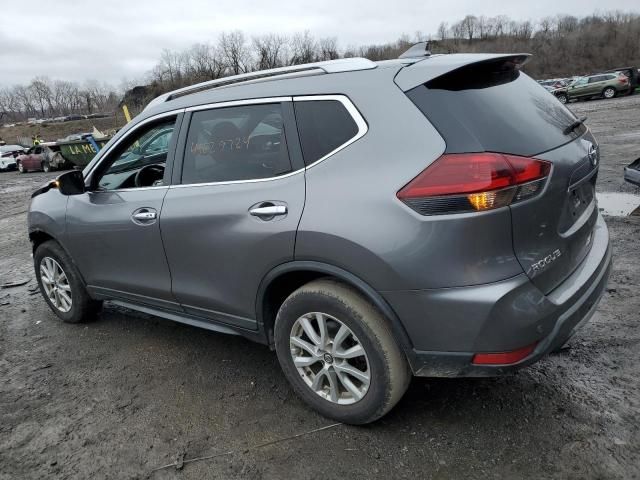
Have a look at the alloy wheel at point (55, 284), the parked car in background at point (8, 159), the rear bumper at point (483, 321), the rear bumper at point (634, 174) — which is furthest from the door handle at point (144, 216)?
the parked car in background at point (8, 159)

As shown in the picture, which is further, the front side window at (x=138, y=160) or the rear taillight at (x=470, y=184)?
the front side window at (x=138, y=160)

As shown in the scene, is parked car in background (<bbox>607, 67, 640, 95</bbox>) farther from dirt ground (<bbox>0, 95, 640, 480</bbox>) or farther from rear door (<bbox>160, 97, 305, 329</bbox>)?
rear door (<bbox>160, 97, 305, 329</bbox>)

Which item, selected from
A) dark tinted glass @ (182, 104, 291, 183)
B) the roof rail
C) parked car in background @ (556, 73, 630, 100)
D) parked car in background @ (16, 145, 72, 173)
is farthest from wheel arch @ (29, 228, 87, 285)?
parked car in background @ (556, 73, 630, 100)

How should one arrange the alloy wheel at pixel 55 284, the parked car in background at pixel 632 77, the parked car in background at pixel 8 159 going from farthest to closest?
the parked car in background at pixel 632 77 < the parked car in background at pixel 8 159 < the alloy wheel at pixel 55 284

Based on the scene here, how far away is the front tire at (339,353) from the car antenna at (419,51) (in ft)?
4.66

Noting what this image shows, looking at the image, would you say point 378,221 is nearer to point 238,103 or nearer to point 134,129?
point 238,103

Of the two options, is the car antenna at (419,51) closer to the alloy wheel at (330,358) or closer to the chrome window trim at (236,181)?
the chrome window trim at (236,181)

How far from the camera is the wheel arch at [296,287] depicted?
7.86 ft

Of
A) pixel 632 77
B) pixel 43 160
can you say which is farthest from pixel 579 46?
pixel 43 160

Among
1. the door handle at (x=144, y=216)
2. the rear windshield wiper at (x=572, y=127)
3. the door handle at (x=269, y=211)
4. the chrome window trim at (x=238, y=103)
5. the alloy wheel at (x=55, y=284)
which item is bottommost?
the alloy wheel at (x=55, y=284)

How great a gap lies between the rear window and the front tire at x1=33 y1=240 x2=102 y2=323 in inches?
128

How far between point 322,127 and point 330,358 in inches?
47.7

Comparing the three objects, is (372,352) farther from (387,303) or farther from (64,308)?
(64,308)

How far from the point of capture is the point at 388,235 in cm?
229
